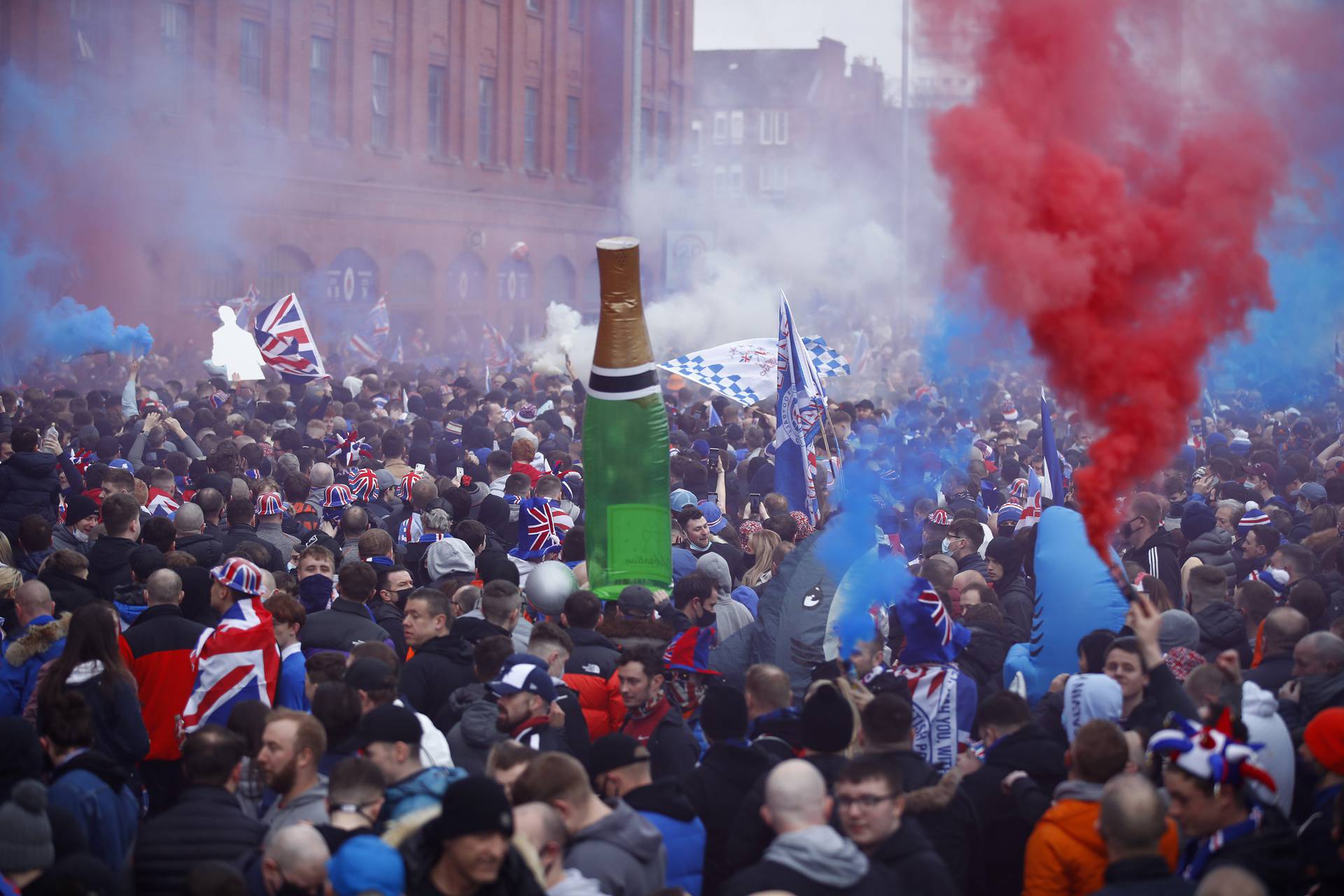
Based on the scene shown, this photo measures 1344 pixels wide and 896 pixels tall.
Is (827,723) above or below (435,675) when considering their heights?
above

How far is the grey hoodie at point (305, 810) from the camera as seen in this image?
4750 mm

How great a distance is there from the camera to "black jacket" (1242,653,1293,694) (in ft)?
20.9

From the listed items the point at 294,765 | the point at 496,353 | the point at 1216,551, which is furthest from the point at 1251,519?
the point at 496,353

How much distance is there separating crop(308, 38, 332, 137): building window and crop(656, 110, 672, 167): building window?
53.0 ft

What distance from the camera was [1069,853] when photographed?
178 inches

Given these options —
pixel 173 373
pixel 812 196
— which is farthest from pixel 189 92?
pixel 812 196

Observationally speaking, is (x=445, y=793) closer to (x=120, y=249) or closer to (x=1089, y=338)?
(x=1089, y=338)

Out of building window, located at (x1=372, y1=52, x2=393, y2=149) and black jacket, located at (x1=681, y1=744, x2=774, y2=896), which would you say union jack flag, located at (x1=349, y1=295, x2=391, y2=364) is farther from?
black jacket, located at (x1=681, y1=744, x2=774, y2=896)

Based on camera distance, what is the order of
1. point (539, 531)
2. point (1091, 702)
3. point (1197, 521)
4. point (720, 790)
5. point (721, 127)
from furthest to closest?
point (721, 127), point (1197, 521), point (539, 531), point (1091, 702), point (720, 790)

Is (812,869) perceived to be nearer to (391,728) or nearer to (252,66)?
(391,728)

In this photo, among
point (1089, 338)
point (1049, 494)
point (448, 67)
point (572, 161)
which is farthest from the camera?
point (572, 161)

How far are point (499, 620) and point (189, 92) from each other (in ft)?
87.2

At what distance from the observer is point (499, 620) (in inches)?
276

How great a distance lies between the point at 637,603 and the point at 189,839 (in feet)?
10.0
